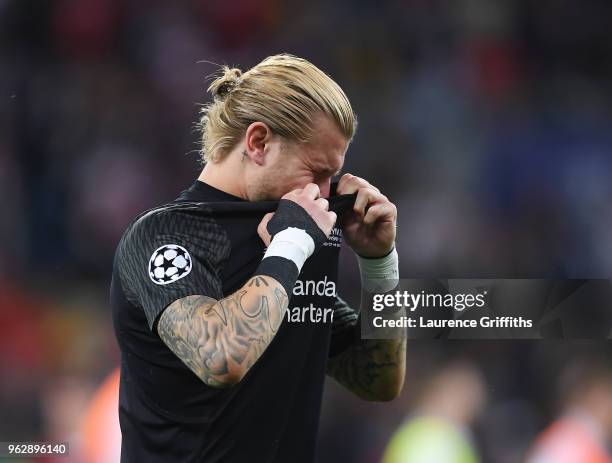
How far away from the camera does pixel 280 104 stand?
2.28 meters

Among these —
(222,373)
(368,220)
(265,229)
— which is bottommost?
(222,373)

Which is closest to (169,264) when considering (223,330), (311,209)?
(223,330)

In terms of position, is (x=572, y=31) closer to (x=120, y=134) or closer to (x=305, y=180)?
(x=120, y=134)

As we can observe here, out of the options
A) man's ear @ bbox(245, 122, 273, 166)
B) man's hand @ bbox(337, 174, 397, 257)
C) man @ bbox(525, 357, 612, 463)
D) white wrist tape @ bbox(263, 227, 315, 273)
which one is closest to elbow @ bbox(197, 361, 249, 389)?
white wrist tape @ bbox(263, 227, 315, 273)

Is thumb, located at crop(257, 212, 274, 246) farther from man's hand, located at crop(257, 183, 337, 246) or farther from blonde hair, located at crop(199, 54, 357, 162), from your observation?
blonde hair, located at crop(199, 54, 357, 162)

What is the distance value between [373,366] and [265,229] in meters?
0.74

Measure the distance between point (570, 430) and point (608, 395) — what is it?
1.21ft

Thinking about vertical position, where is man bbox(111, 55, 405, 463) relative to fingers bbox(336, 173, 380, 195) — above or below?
below

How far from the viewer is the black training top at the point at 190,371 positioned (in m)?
2.14

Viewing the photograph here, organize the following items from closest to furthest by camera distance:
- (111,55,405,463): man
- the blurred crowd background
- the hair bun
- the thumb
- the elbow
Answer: the elbow → (111,55,405,463): man → the thumb → the hair bun → the blurred crowd background

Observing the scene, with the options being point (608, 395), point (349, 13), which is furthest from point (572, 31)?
point (608, 395)

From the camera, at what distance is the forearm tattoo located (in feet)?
8.99

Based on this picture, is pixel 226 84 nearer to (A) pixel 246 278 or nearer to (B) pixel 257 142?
(B) pixel 257 142

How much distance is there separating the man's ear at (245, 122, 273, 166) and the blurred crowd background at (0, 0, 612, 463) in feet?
12.1
